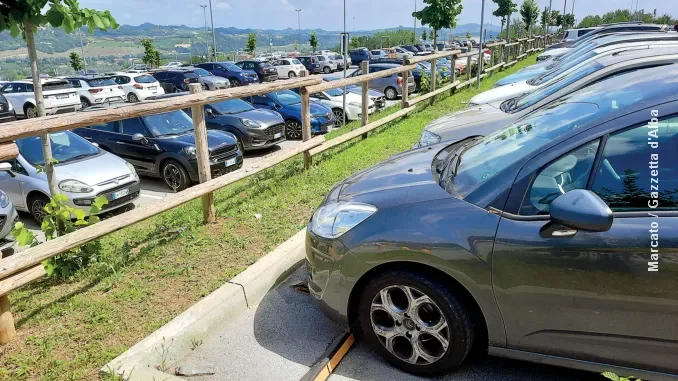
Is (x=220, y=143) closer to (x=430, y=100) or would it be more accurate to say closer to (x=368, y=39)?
(x=430, y=100)

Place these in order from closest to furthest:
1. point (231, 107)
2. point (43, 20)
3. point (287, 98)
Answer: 1. point (43, 20)
2. point (231, 107)
3. point (287, 98)

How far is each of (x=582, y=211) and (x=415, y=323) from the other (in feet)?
3.74

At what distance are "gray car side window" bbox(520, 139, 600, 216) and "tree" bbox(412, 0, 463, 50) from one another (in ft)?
133

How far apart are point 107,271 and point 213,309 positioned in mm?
1280

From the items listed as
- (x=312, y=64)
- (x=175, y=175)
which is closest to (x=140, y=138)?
(x=175, y=175)

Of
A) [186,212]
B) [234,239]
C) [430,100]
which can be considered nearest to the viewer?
[234,239]

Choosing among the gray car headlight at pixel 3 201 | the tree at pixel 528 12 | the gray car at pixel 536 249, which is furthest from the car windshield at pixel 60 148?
the tree at pixel 528 12

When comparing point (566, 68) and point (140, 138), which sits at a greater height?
point (566, 68)

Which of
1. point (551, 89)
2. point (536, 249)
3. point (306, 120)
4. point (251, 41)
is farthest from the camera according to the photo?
point (251, 41)

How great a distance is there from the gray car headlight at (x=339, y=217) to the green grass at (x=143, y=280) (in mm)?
1189

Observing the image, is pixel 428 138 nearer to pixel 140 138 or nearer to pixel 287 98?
pixel 140 138

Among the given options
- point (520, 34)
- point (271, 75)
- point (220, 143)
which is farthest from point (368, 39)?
point (220, 143)

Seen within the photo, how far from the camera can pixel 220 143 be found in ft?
33.9

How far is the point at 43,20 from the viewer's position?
391 cm
